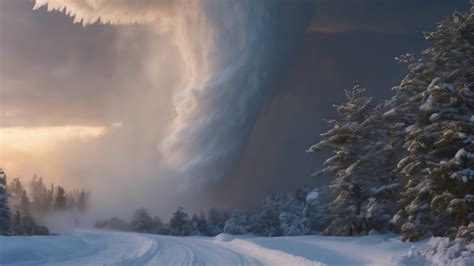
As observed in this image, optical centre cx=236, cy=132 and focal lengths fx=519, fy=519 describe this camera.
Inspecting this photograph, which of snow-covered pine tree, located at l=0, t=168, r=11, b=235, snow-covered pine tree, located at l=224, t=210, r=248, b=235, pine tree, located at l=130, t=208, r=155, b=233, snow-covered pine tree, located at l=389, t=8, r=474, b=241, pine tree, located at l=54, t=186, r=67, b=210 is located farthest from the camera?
pine tree, located at l=54, t=186, r=67, b=210

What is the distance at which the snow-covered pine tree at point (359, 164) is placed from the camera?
102 feet

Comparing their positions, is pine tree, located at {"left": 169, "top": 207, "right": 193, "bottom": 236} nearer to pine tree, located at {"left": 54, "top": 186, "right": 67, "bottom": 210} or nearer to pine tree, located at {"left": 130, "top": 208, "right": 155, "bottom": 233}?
pine tree, located at {"left": 130, "top": 208, "right": 155, "bottom": 233}

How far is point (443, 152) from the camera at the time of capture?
72.6ft

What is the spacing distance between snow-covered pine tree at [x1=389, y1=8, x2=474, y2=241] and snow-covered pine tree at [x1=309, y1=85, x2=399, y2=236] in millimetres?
7172

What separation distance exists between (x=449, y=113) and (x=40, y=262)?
1770 cm

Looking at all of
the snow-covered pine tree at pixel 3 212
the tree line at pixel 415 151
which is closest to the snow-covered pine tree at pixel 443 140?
the tree line at pixel 415 151

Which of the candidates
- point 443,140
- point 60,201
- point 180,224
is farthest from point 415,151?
point 60,201

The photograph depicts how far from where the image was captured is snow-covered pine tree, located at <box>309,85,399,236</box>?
3119 centimetres

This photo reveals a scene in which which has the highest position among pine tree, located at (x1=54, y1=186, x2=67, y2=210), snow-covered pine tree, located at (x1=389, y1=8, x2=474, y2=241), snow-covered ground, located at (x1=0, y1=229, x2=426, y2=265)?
pine tree, located at (x1=54, y1=186, x2=67, y2=210)

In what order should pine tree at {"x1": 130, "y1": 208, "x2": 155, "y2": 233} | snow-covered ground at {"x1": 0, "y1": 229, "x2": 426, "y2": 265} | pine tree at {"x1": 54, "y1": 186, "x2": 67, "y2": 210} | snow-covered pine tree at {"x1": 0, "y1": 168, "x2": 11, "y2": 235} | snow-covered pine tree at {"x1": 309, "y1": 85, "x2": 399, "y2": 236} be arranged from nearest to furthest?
snow-covered ground at {"x1": 0, "y1": 229, "x2": 426, "y2": 265}, snow-covered pine tree at {"x1": 309, "y1": 85, "x2": 399, "y2": 236}, snow-covered pine tree at {"x1": 0, "y1": 168, "x2": 11, "y2": 235}, pine tree at {"x1": 130, "y1": 208, "x2": 155, "y2": 233}, pine tree at {"x1": 54, "y1": 186, "x2": 67, "y2": 210}

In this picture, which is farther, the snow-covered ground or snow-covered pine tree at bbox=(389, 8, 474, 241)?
the snow-covered ground

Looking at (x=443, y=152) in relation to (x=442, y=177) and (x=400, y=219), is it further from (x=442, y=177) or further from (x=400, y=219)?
(x=400, y=219)

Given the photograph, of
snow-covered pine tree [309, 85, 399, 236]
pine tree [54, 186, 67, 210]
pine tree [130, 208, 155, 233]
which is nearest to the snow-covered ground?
snow-covered pine tree [309, 85, 399, 236]

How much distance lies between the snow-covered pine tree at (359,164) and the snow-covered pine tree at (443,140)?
7172mm
